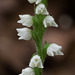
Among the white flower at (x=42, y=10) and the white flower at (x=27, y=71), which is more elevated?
the white flower at (x=42, y=10)

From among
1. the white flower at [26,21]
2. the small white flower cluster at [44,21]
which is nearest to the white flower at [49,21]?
the small white flower cluster at [44,21]

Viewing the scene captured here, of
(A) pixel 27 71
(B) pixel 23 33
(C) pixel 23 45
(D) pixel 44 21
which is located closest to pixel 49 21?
(D) pixel 44 21

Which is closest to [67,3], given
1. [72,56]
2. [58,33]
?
[58,33]

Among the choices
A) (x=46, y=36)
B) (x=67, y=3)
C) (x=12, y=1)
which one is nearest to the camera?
(x=46, y=36)

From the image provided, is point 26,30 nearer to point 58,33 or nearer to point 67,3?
point 58,33

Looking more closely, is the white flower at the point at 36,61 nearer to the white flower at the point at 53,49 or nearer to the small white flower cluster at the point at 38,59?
the small white flower cluster at the point at 38,59

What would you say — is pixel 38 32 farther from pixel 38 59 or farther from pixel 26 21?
pixel 38 59

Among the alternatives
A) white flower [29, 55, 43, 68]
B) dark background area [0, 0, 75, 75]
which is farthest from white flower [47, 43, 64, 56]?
dark background area [0, 0, 75, 75]

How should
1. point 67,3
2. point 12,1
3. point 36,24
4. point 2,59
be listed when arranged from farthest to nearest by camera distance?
point 67,3 < point 12,1 < point 2,59 < point 36,24
